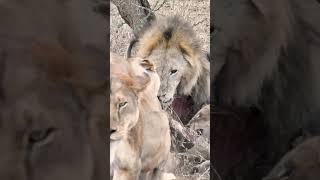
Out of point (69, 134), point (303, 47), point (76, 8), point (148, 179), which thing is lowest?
point (148, 179)

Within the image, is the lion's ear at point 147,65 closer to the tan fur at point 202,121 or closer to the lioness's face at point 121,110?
the lioness's face at point 121,110

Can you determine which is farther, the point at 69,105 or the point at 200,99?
the point at 200,99

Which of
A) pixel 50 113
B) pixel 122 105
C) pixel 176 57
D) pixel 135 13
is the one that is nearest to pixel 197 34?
pixel 176 57

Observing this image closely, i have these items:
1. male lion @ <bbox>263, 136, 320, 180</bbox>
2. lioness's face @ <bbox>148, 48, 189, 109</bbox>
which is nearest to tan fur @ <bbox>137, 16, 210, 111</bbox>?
lioness's face @ <bbox>148, 48, 189, 109</bbox>

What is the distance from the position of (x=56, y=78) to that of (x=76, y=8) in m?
0.22

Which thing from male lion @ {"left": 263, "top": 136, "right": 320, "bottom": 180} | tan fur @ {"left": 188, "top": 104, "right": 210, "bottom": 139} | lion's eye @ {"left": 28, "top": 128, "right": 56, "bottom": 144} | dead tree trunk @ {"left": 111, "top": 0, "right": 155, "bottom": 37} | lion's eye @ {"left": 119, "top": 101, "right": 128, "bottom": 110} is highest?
dead tree trunk @ {"left": 111, "top": 0, "right": 155, "bottom": 37}

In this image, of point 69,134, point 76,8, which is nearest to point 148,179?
point 69,134

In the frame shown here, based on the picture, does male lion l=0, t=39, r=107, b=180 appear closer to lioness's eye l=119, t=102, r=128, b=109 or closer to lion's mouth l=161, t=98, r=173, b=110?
lioness's eye l=119, t=102, r=128, b=109

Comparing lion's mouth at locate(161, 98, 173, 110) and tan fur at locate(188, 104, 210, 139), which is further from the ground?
lion's mouth at locate(161, 98, 173, 110)

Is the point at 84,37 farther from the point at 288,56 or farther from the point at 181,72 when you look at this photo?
the point at 288,56

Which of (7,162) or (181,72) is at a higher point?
(181,72)

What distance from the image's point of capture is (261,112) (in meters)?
1.74

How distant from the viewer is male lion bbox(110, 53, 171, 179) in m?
1.64

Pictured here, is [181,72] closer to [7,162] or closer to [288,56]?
[288,56]
